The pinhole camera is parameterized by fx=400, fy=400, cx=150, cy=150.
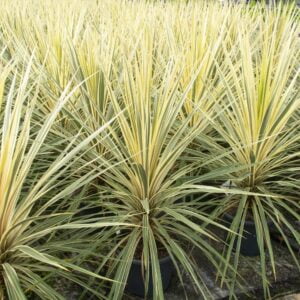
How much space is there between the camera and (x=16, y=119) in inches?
35.2

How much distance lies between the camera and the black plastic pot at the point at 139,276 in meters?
1.19

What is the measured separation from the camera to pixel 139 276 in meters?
1.20

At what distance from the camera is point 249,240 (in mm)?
1416

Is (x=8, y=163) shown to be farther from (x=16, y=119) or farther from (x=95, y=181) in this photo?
(x=95, y=181)

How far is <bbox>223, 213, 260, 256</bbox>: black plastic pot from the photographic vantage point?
1389mm

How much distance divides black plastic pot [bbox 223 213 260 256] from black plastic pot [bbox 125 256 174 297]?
295 mm

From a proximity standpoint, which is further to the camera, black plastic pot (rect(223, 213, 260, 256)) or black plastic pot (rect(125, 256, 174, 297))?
black plastic pot (rect(223, 213, 260, 256))

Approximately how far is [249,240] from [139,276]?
45 cm

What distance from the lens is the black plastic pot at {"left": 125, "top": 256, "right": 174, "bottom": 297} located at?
119cm

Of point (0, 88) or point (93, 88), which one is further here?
point (93, 88)

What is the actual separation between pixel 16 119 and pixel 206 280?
83cm

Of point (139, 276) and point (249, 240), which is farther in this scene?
point (249, 240)

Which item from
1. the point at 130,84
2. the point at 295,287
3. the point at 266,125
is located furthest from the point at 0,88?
the point at 295,287

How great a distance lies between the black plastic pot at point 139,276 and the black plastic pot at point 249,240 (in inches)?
11.6
